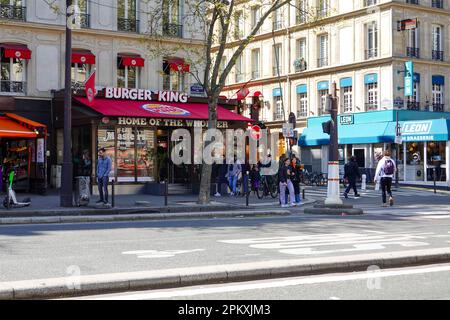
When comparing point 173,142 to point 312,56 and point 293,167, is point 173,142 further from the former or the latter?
point 312,56

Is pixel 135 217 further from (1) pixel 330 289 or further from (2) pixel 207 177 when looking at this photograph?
(1) pixel 330 289

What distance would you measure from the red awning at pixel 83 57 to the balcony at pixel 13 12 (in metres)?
2.52

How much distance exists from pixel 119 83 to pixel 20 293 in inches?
885

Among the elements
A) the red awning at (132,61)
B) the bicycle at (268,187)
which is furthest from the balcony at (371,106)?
the red awning at (132,61)

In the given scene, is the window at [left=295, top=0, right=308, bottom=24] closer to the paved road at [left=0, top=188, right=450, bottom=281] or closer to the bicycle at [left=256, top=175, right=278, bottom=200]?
the bicycle at [left=256, top=175, right=278, bottom=200]

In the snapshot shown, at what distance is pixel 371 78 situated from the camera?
42.7 metres

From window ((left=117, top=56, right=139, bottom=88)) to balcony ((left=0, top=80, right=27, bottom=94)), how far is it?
4.35m

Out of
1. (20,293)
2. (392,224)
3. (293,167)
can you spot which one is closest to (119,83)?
(293,167)

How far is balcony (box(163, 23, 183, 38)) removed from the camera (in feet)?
96.1

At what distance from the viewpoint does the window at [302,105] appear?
4788cm

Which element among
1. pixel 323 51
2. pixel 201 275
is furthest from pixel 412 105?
pixel 201 275

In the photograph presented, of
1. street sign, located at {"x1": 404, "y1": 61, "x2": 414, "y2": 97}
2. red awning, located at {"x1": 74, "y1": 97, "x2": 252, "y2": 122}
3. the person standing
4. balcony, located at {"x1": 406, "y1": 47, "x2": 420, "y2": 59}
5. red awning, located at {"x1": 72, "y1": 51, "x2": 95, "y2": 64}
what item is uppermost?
balcony, located at {"x1": 406, "y1": 47, "x2": 420, "y2": 59}

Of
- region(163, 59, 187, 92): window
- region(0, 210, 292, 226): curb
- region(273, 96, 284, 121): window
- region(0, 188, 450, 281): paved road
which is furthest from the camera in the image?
region(273, 96, 284, 121): window

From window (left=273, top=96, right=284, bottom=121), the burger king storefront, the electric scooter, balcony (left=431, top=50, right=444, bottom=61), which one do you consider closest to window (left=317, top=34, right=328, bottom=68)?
window (left=273, top=96, right=284, bottom=121)
